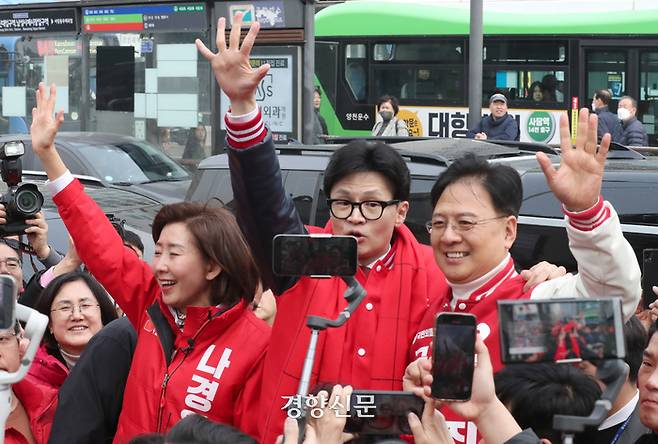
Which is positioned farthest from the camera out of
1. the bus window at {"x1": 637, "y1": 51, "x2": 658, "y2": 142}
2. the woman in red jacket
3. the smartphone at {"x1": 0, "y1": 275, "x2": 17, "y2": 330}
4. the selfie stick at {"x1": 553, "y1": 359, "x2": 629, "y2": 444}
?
the bus window at {"x1": 637, "y1": 51, "x2": 658, "y2": 142}

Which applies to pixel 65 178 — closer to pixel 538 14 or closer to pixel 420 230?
pixel 420 230

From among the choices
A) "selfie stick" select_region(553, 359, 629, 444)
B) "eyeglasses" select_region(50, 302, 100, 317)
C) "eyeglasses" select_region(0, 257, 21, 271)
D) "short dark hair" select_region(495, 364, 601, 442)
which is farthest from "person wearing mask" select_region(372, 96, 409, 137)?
"selfie stick" select_region(553, 359, 629, 444)

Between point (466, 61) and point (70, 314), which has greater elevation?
point (466, 61)

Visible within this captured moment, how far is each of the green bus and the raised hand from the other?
15480mm

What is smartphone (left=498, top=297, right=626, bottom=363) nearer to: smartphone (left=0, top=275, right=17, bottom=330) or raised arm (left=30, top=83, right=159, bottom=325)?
smartphone (left=0, top=275, right=17, bottom=330)

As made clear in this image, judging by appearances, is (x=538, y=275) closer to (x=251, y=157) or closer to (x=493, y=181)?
(x=493, y=181)

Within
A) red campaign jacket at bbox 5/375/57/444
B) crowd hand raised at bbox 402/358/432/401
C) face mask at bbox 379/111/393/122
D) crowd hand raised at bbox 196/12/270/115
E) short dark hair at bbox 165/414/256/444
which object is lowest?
red campaign jacket at bbox 5/375/57/444

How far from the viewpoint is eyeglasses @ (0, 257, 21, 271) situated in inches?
201

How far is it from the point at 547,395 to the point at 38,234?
3062mm

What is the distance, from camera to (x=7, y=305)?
2.40m

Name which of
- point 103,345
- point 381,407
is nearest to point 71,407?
point 103,345

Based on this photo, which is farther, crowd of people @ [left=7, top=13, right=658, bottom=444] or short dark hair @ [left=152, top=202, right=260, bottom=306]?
short dark hair @ [left=152, top=202, right=260, bottom=306]

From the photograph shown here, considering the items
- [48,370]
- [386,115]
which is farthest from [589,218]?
[386,115]

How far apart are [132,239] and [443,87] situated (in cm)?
1501
